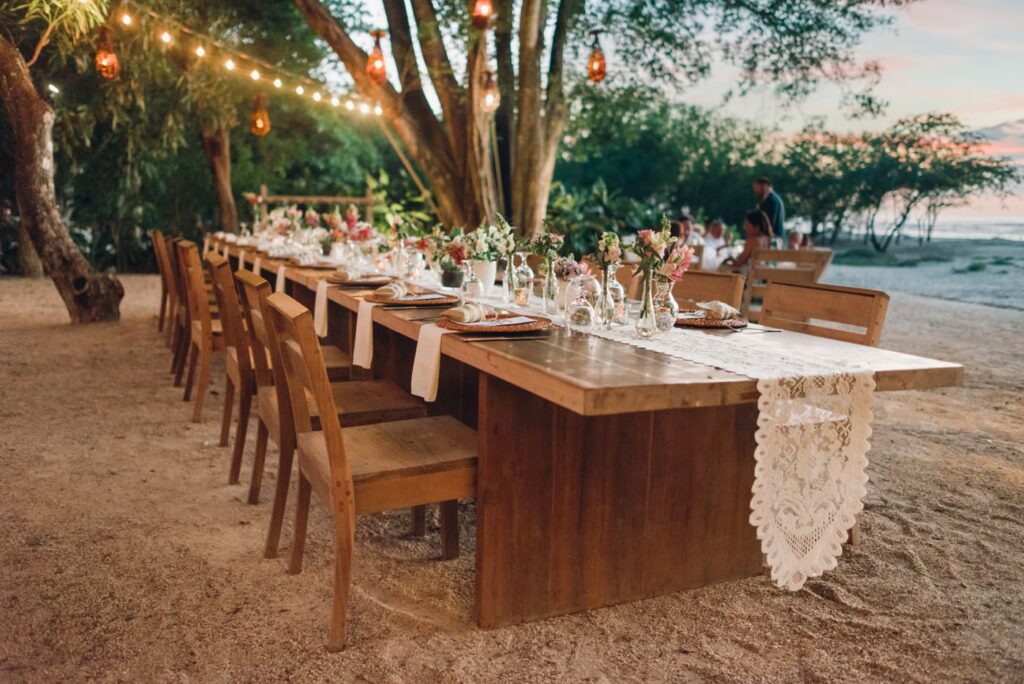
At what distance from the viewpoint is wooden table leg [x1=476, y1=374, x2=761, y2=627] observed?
2213mm

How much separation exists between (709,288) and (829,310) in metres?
0.63

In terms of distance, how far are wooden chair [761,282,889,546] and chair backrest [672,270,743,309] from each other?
0.20 m

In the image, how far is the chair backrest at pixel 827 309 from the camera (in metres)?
2.65

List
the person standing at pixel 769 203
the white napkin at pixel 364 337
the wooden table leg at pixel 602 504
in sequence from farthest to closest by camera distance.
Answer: the person standing at pixel 769 203 < the white napkin at pixel 364 337 < the wooden table leg at pixel 602 504

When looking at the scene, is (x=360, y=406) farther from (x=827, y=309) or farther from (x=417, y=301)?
(x=827, y=309)

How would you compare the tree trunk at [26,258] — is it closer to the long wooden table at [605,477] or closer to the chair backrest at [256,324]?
the chair backrest at [256,324]

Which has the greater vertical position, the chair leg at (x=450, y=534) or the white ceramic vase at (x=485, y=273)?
the white ceramic vase at (x=485, y=273)

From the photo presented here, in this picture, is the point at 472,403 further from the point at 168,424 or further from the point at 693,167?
the point at 693,167

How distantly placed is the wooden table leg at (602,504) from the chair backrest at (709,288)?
835 mm

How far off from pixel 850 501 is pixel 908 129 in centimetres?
1364

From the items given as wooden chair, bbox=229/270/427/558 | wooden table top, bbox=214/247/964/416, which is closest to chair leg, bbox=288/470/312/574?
wooden chair, bbox=229/270/427/558

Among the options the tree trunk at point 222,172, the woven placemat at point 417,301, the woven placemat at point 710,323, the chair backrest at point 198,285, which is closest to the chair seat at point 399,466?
the woven placemat at point 417,301

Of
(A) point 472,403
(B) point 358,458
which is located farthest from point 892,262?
(B) point 358,458

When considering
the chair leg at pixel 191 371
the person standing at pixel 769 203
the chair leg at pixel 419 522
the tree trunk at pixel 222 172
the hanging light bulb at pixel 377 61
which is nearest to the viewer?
the chair leg at pixel 419 522
